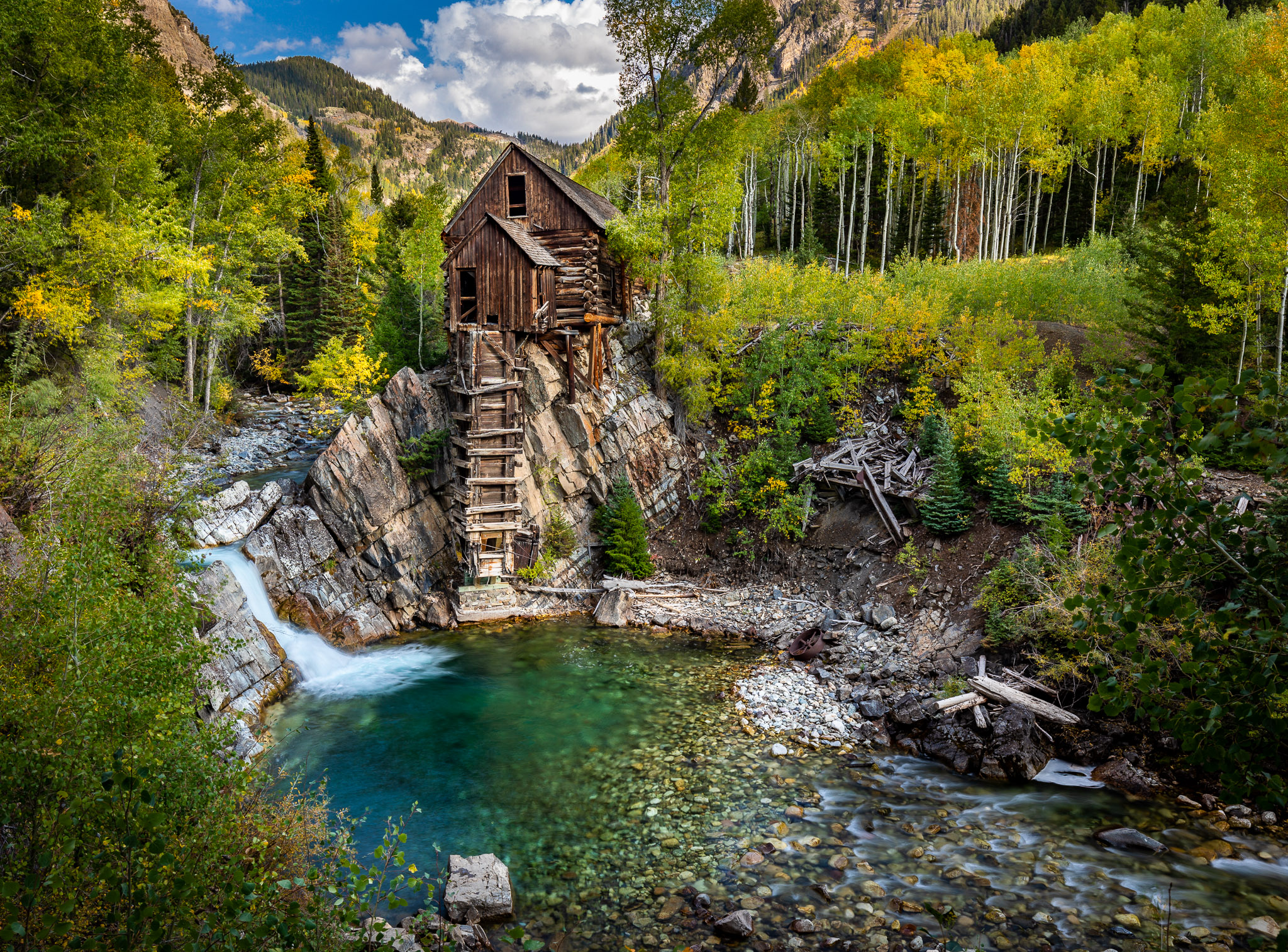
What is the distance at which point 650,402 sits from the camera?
25438mm

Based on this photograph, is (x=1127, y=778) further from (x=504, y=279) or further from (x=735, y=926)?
(x=504, y=279)

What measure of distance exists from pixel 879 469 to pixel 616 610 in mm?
9514

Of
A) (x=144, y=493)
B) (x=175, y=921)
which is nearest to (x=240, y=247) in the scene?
(x=144, y=493)

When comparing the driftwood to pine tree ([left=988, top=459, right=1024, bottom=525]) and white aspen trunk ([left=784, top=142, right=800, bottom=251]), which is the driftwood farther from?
white aspen trunk ([left=784, top=142, right=800, bottom=251])

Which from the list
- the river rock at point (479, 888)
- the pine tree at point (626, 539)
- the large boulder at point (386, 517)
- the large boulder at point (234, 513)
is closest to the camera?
the river rock at point (479, 888)

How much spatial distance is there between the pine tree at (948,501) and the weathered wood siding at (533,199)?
14752 mm

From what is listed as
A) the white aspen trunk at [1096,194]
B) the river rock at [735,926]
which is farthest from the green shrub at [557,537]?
the white aspen trunk at [1096,194]

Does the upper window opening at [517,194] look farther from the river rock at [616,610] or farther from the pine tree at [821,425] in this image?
the river rock at [616,610]

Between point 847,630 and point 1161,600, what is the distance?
1512 cm

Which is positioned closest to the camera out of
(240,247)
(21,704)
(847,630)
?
(21,704)

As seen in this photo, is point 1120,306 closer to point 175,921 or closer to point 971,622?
point 971,622

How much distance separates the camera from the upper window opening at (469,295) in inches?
912

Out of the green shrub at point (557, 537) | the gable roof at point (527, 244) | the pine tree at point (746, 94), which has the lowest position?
the green shrub at point (557, 537)

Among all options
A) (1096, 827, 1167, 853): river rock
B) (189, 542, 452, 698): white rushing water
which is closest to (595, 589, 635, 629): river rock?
(189, 542, 452, 698): white rushing water
